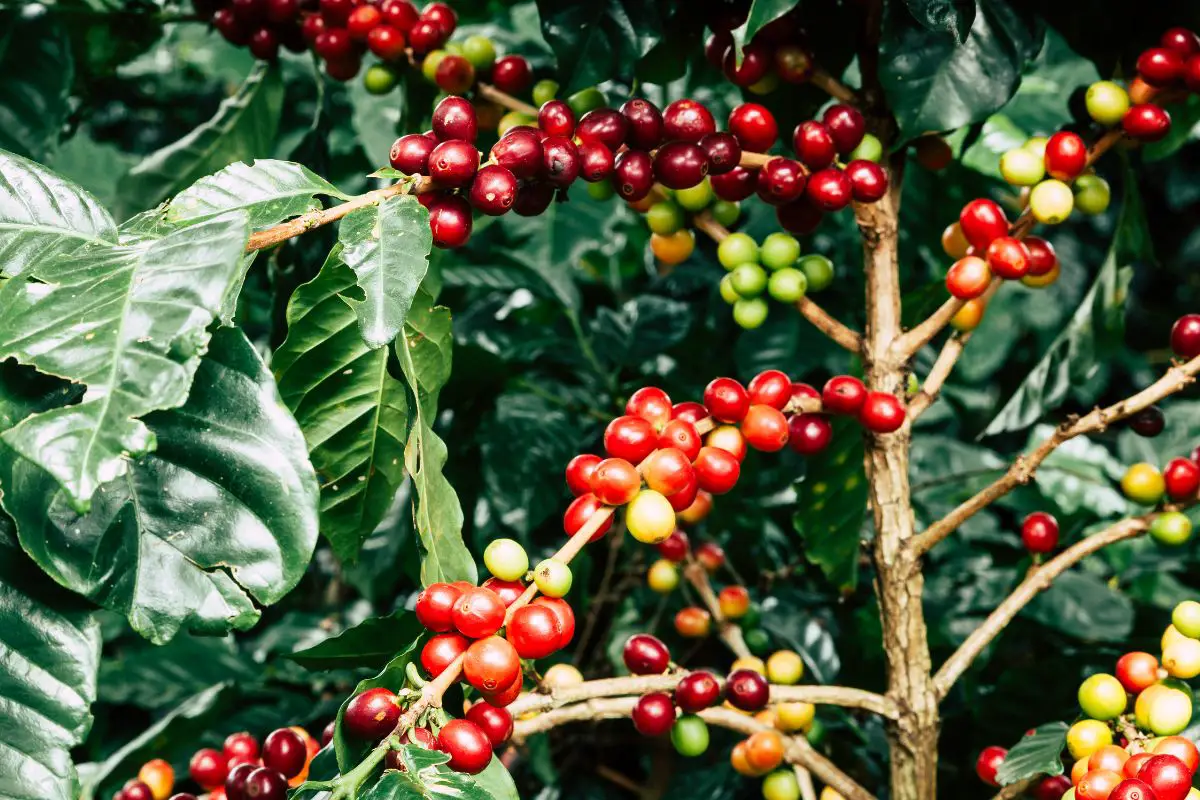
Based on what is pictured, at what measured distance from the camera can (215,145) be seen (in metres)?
1.22

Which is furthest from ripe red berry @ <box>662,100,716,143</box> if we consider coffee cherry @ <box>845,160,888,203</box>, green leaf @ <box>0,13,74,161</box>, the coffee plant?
green leaf @ <box>0,13,74,161</box>

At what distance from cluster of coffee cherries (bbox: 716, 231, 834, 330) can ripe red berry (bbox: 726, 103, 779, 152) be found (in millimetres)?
85

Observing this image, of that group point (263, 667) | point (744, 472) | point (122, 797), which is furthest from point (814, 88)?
point (263, 667)

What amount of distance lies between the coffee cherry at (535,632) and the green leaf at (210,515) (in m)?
0.14

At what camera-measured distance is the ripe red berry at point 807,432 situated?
2.94 ft

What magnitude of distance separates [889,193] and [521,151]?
0.37 m

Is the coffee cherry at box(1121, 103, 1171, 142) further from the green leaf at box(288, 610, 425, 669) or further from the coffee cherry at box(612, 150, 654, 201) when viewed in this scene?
the green leaf at box(288, 610, 425, 669)

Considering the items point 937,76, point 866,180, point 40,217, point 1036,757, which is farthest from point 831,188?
point 40,217

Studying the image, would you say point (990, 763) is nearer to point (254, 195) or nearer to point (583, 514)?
point (583, 514)

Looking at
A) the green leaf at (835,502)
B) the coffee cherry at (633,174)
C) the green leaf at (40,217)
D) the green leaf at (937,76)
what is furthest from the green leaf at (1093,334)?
the green leaf at (40,217)

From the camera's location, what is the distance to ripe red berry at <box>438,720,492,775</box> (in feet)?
2.02

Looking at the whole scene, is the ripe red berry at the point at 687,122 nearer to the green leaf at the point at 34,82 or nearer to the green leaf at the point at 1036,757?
the green leaf at the point at 1036,757

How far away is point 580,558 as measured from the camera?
1.24 m

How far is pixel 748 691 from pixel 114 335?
22.3 inches
